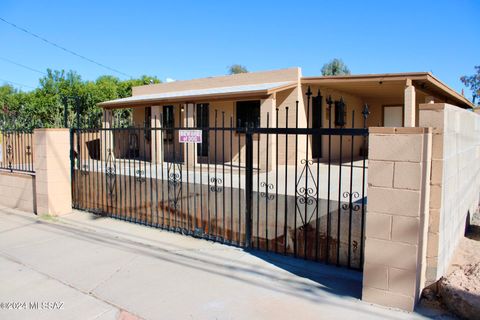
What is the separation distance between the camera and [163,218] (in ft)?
21.3

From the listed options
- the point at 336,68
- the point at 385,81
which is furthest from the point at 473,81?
the point at 385,81

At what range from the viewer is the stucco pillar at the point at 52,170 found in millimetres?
6852

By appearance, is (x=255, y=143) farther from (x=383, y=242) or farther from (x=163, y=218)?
(x=383, y=242)

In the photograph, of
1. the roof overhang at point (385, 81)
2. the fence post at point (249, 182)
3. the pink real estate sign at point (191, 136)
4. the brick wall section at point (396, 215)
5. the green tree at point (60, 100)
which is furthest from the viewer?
the green tree at point (60, 100)

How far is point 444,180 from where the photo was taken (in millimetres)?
3359

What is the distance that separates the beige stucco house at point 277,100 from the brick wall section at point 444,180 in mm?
5210

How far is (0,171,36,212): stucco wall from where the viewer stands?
24.3 ft

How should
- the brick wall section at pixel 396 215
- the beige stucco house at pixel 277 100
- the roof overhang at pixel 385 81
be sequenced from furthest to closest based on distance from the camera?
the beige stucco house at pixel 277 100, the roof overhang at pixel 385 81, the brick wall section at pixel 396 215

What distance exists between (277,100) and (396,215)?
968 centimetres

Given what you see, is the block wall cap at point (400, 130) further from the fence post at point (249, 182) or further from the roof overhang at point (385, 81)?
the roof overhang at point (385, 81)

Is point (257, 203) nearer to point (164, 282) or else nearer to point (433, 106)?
point (164, 282)

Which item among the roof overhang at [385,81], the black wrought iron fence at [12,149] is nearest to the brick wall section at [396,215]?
the black wrought iron fence at [12,149]

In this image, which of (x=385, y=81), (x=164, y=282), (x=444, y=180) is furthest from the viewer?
(x=385, y=81)

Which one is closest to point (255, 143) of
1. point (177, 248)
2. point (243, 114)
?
point (243, 114)
